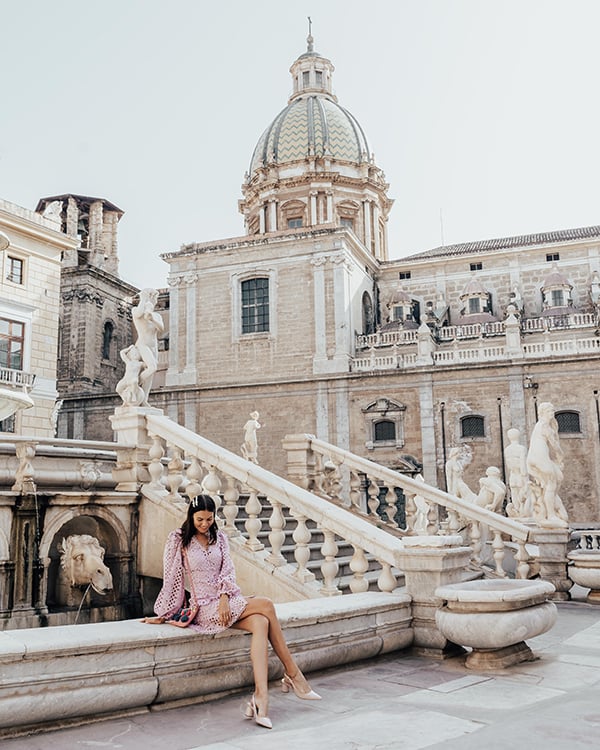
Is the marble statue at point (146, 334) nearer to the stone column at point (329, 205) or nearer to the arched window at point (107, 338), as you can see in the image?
the arched window at point (107, 338)

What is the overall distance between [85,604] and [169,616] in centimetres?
389

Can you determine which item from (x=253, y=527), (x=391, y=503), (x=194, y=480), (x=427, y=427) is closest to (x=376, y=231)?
(x=427, y=427)

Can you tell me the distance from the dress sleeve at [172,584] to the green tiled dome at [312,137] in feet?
129

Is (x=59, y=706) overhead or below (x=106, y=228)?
below

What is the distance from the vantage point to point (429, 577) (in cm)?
592

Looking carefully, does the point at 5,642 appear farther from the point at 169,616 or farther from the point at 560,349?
the point at 560,349

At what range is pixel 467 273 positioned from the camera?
36.4 meters

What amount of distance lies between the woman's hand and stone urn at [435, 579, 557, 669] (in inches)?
68.9

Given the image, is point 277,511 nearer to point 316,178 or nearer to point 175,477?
point 175,477

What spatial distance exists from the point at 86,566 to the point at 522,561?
5.37 metres

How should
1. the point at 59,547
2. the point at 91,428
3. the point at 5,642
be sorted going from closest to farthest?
1. the point at 5,642
2. the point at 59,547
3. the point at 91,428

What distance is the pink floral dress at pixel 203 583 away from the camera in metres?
4.45

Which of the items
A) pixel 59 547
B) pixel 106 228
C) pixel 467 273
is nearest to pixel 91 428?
pixel 106 228

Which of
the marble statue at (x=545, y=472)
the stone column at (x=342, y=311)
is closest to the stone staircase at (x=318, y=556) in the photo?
the marble statue at (x=545, y=472)
